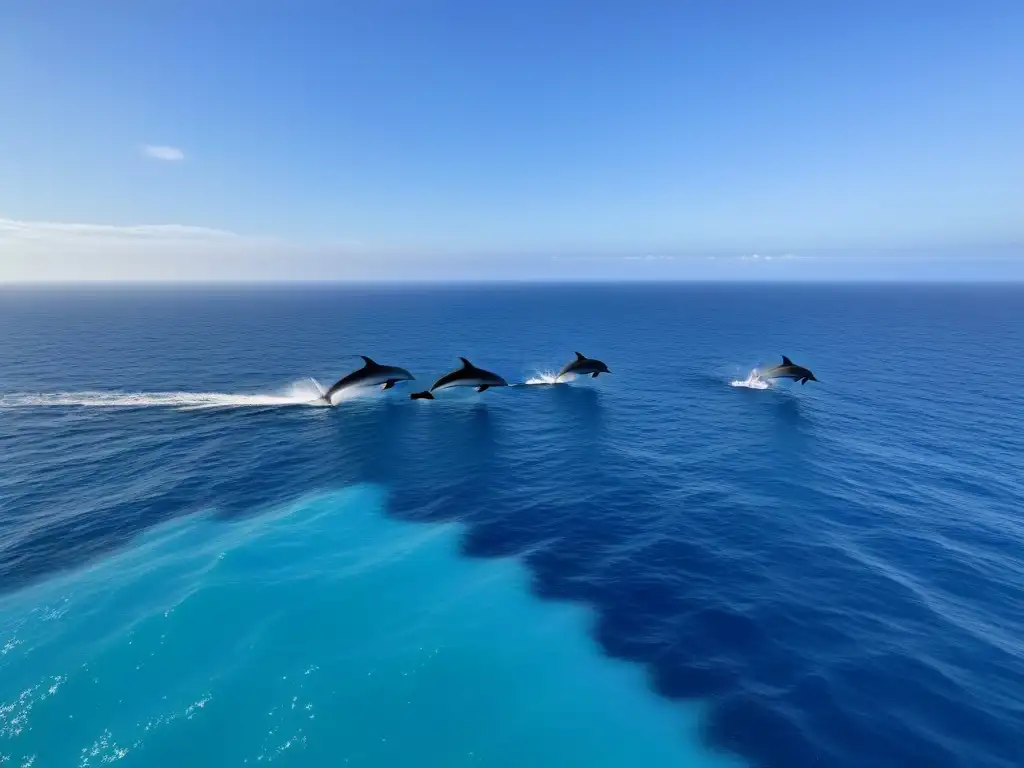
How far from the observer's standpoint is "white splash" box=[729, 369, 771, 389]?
56812 millimetres

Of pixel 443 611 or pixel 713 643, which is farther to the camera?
pixel 443 611

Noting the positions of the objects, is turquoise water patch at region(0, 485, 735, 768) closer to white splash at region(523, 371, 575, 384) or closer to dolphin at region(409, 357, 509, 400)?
dolphin at region(409, 357, 509, 400)

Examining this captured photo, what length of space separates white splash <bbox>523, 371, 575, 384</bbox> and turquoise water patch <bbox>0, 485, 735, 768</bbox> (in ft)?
123

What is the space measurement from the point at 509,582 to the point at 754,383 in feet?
154

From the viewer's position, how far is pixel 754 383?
5794 cm

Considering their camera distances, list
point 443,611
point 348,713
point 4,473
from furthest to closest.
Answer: point 4,473 → point 443,611 → point 348,713

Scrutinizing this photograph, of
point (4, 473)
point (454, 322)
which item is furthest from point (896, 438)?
point (454, 322)

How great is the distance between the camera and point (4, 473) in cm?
3114

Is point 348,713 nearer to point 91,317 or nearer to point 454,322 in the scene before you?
point 454,322

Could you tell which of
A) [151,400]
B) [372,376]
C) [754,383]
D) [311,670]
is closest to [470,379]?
[372,376]

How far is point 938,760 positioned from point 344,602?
21.3 metres

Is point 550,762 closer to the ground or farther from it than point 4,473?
closer to the ground

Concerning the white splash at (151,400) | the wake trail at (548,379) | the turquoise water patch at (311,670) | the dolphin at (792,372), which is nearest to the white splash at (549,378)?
the wake trail at (548,379)

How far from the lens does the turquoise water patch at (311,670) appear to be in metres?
14.8
